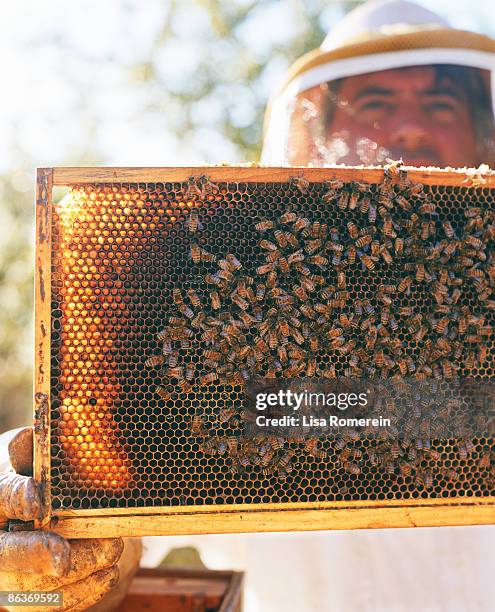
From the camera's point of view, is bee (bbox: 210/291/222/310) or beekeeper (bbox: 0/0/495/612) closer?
bee (bbox: 210/291/222/310)

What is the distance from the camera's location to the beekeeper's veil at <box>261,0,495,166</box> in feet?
11.8

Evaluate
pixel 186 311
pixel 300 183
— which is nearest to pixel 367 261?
pixel 300 183

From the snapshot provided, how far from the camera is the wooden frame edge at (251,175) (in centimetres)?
244

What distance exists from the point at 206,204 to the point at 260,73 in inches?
517

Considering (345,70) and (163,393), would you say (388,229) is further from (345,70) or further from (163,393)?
(345,70)

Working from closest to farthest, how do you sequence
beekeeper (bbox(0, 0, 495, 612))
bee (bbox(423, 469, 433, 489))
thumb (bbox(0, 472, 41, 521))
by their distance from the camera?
thumb (bbox(0, 472, 41, 521)) → bee (bbox(423, 469, 433, 489)) → beekeeper (bbox(0, 0, 495, 612))

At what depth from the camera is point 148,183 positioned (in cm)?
250

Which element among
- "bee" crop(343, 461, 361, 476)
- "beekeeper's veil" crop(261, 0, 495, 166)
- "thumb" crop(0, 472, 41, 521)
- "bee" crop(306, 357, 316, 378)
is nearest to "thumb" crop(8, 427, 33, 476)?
"thumb" crop(0, 472, 41, 521)

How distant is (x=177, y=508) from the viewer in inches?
95.4

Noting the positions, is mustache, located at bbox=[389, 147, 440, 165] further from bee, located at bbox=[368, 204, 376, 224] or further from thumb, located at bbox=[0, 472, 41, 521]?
thumb, located at bbox=[0, 472, 41, 521]

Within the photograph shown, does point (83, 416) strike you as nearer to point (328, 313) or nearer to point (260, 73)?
point (328, 313)

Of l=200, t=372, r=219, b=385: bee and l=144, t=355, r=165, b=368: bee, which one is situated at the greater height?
l=144, t=355, r=165, b=368: bee

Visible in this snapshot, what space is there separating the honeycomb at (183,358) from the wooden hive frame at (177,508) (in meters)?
0.04

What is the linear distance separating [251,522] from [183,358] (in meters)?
0.76
